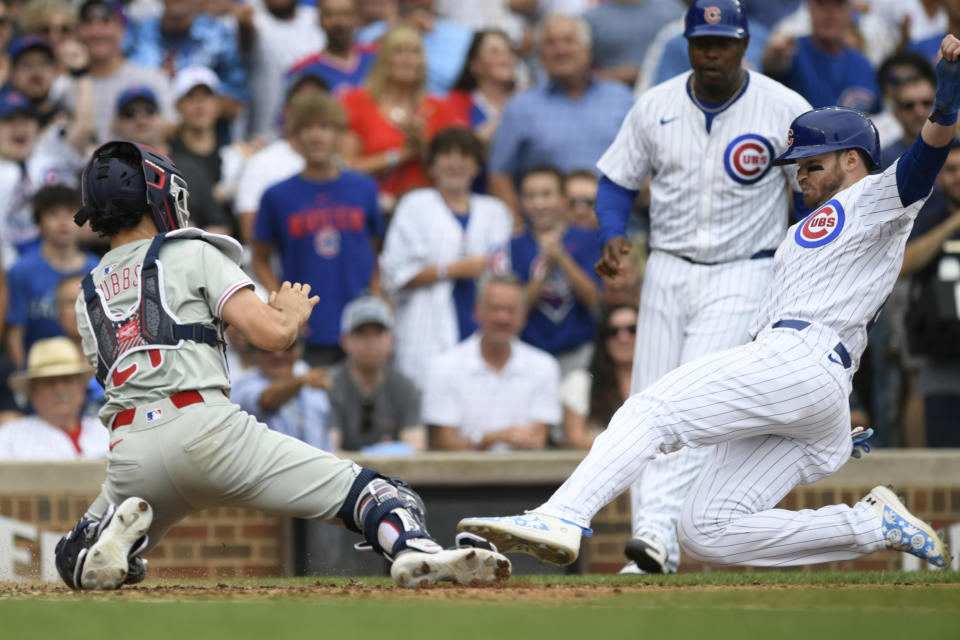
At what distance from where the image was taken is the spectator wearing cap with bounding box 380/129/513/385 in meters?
9.88

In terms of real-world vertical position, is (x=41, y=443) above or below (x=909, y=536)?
above

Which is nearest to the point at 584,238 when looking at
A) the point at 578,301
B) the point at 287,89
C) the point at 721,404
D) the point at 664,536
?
the point at 578,301

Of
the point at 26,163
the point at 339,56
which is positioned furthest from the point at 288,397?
the point at 339,56

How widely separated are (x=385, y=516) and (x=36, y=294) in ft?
17.2

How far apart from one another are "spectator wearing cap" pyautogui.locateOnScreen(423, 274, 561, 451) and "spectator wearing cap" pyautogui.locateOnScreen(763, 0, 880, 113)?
2797 mm

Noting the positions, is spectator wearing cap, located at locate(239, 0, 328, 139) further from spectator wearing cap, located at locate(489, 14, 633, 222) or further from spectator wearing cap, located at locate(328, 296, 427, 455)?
spectator wearing cap, located at locate(328, 296, 427, 455)

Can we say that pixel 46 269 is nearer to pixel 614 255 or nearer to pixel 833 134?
pixel 614 255

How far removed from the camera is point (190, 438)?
520cm

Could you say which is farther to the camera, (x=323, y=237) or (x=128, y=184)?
(x=323, y=237)

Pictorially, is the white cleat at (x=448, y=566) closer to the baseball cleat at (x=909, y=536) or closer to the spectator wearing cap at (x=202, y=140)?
the baseball cleat at (x=909, y=536)

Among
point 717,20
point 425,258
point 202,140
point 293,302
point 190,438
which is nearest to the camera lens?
point 190,438

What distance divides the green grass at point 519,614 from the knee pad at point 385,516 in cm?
19

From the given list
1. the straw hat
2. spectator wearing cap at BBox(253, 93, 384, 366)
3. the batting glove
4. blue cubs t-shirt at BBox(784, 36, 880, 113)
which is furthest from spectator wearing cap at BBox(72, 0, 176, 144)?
the batting glove

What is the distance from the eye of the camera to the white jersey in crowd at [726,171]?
21.1 ft
